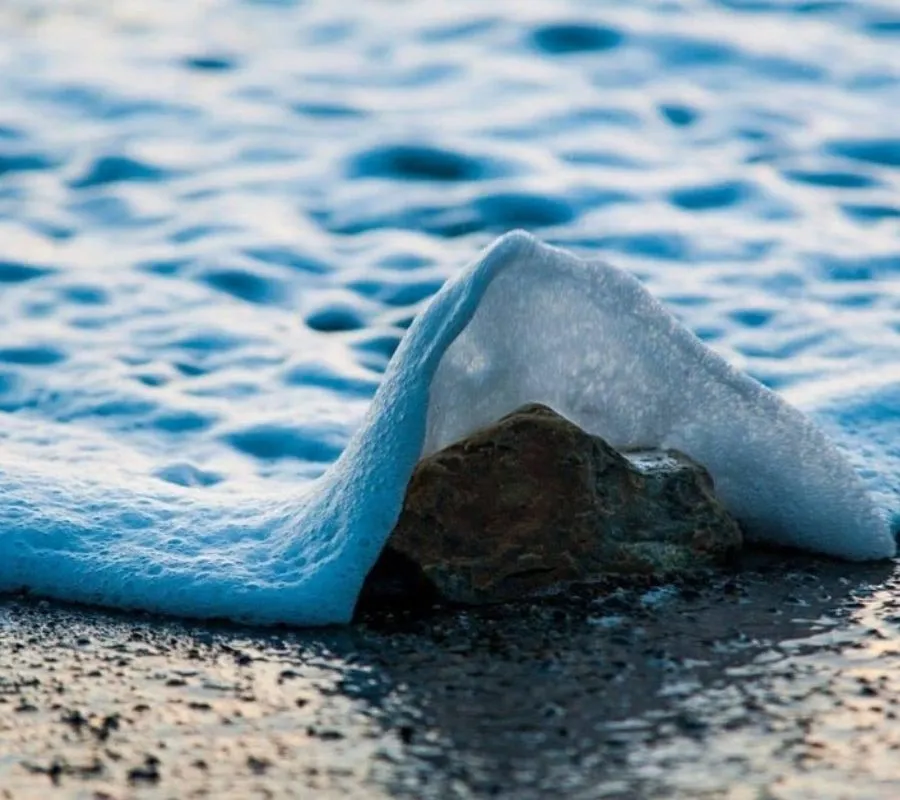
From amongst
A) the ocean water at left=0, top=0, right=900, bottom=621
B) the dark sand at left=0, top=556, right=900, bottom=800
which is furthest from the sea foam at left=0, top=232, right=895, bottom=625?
the dark sand at left=0, top=556, right=900, bottom=800

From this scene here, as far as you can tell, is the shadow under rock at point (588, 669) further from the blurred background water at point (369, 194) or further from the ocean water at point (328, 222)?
the blurred background water at point (369, 194)

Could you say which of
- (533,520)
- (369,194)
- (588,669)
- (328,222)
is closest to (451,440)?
(533,520)

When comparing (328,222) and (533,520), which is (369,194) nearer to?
(328,222)

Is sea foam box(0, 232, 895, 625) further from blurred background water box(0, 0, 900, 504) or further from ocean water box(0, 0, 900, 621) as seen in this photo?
blurred background water box(0, 0, 900, 504)

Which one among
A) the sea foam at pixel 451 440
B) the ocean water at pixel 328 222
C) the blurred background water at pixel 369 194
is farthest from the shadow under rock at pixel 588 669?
the blurred background water at pixel 369 194

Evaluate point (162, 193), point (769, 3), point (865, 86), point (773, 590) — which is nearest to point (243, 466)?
point (773, 590)
